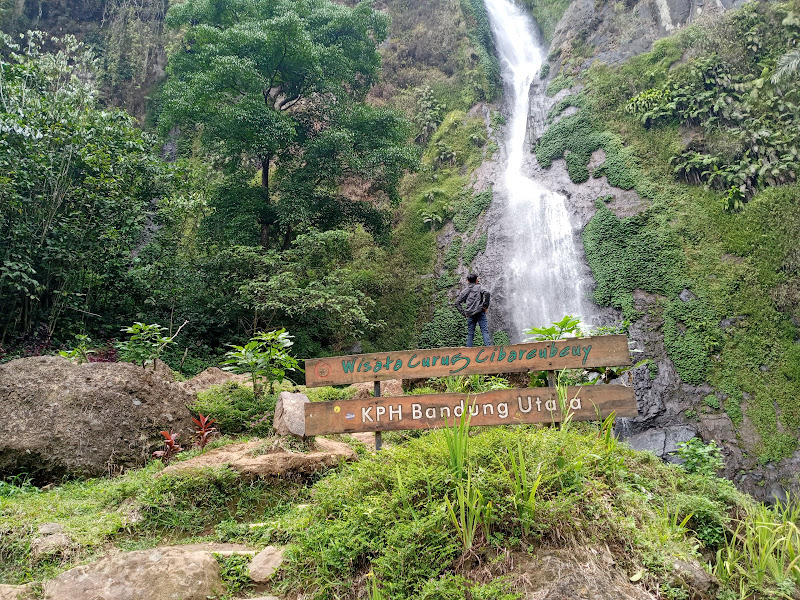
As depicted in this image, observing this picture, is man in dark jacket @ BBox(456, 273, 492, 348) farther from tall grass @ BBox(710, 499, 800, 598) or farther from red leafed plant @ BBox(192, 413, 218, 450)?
tall grass @ BBox(710, 499, 800, 598)

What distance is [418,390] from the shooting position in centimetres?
640

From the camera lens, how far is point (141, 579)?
9.02 feet

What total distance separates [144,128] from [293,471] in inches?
912

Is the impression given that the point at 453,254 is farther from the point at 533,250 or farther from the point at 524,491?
the point at 524,491

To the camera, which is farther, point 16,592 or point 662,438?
point 662,438

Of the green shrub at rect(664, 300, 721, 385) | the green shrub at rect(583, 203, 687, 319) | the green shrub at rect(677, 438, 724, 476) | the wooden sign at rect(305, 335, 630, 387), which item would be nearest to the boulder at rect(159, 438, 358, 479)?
the wooden sign at rect(305, 335, 630, 387)

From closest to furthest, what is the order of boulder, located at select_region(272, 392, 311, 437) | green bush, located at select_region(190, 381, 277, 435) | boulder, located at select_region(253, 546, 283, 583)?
boulder, located at select_region(253, 546, 283, 583) < boulder, located at select_region(272, 392, 311, 437) < green bush, located at select_region(190, 381, 277, 435)

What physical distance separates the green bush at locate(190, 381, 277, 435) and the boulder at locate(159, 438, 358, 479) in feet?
2.51

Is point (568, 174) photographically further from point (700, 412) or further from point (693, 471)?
point (693, 471)

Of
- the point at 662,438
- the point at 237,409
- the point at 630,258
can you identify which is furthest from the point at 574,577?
the point at 630,258

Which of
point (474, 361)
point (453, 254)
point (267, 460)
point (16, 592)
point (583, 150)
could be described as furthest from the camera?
point (583, 150)

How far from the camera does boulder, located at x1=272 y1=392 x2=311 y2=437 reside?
486cm

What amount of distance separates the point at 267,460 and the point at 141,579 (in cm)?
167

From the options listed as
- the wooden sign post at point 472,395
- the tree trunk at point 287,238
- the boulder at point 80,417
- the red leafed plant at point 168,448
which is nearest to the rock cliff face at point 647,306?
the wooden sign post at point 472,395
